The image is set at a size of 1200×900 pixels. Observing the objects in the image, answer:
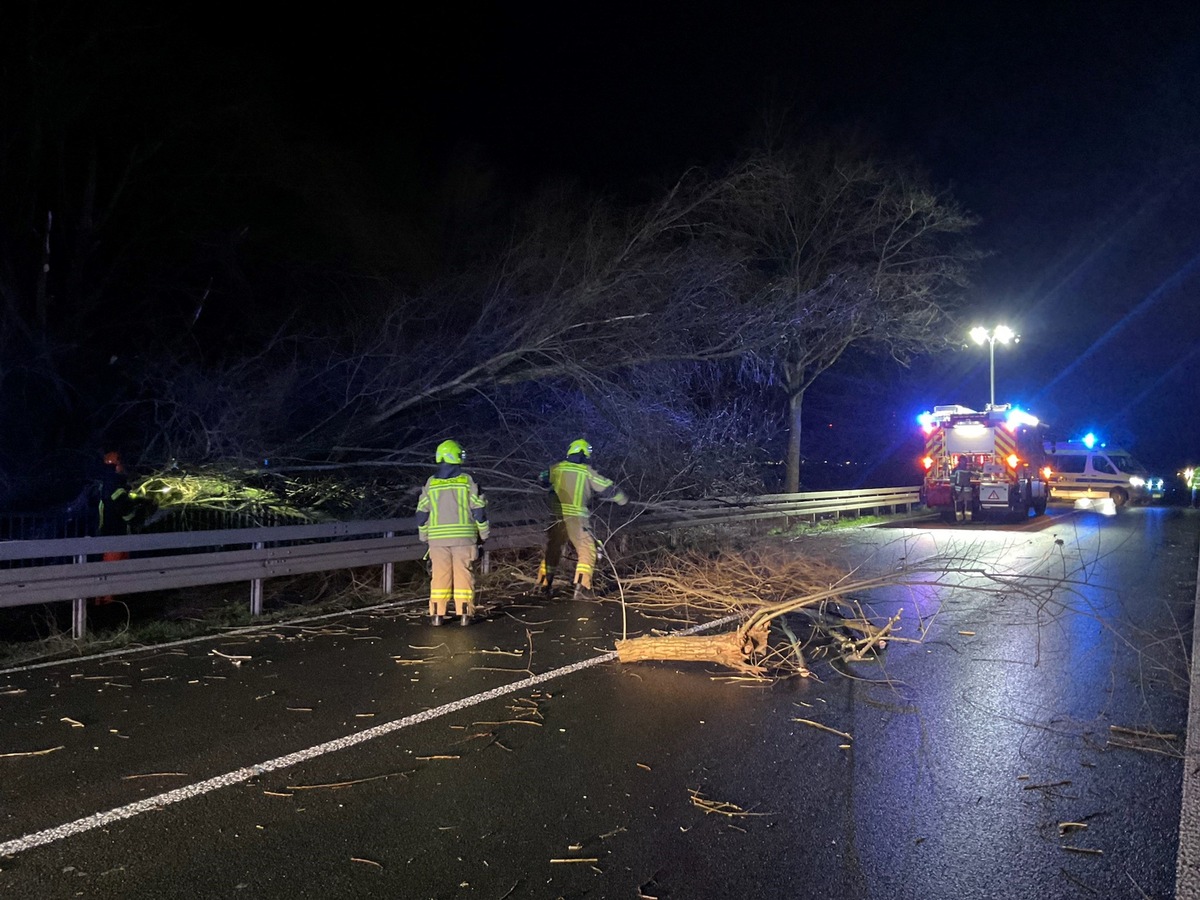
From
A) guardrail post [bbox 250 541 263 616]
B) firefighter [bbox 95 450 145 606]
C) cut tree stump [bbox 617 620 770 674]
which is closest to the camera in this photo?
cut tree stump [bbox 617 620 770 674]

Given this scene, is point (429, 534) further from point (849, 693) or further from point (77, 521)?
point (77, 521)

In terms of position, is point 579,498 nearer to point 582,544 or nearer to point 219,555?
point 582,544

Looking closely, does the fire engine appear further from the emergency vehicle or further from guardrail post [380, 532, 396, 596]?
guardrail post [380, 532, 396, 596]

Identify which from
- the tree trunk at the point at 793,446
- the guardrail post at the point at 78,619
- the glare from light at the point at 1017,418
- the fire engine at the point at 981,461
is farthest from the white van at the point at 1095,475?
the guardrail post at the point at 78,619

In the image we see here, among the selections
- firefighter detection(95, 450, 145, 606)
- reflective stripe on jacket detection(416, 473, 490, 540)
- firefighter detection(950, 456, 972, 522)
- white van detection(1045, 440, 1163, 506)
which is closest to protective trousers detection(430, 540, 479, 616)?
reflective stripe on jacket detection(416, 473, 490, 540)

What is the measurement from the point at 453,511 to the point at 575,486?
198 centimetres

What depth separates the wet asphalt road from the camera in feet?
11.7

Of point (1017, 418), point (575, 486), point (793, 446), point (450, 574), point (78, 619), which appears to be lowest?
point (78, 619)

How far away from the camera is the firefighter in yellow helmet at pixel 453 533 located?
842 centimetres

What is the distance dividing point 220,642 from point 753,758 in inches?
194

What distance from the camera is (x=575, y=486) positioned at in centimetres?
1012

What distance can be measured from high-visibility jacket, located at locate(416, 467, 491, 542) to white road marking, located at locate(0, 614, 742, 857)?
203 centimetres

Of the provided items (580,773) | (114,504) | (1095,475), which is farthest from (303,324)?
(1095,475)

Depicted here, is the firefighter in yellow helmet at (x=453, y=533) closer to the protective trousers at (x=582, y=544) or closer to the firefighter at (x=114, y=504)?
the protective trousers at (x=582, y=544)
